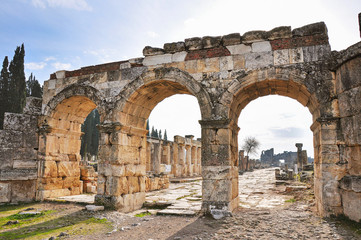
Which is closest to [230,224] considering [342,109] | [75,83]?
[342,109]

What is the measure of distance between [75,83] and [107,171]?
3.07m

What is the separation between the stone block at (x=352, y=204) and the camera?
5211 mm

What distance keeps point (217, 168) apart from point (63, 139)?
5.61 meters

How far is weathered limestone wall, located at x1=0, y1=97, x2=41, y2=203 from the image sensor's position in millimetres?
8211

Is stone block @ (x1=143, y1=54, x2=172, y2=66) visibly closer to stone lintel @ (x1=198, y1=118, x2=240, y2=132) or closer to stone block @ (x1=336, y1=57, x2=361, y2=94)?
stone lintel @ (x1=198, y1=118, x2=240, y2=132)

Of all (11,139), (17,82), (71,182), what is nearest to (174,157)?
(71,182)

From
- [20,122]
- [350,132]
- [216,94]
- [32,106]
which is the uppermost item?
[32,106]

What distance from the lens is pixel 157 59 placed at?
24.9 ft

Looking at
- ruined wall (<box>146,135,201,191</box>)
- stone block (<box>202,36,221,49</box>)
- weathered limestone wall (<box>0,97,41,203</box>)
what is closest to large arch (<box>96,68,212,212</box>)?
stone block (<box>202,36,221,49</box>)

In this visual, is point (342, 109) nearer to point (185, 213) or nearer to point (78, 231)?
point (185, 213)

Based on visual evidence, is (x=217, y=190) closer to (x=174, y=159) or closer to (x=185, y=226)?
(x=185, y=226)

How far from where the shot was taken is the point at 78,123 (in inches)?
385

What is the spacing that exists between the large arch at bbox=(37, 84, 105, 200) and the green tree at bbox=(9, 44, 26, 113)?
19.9 m

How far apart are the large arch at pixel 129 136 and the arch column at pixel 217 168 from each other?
1.57ft
